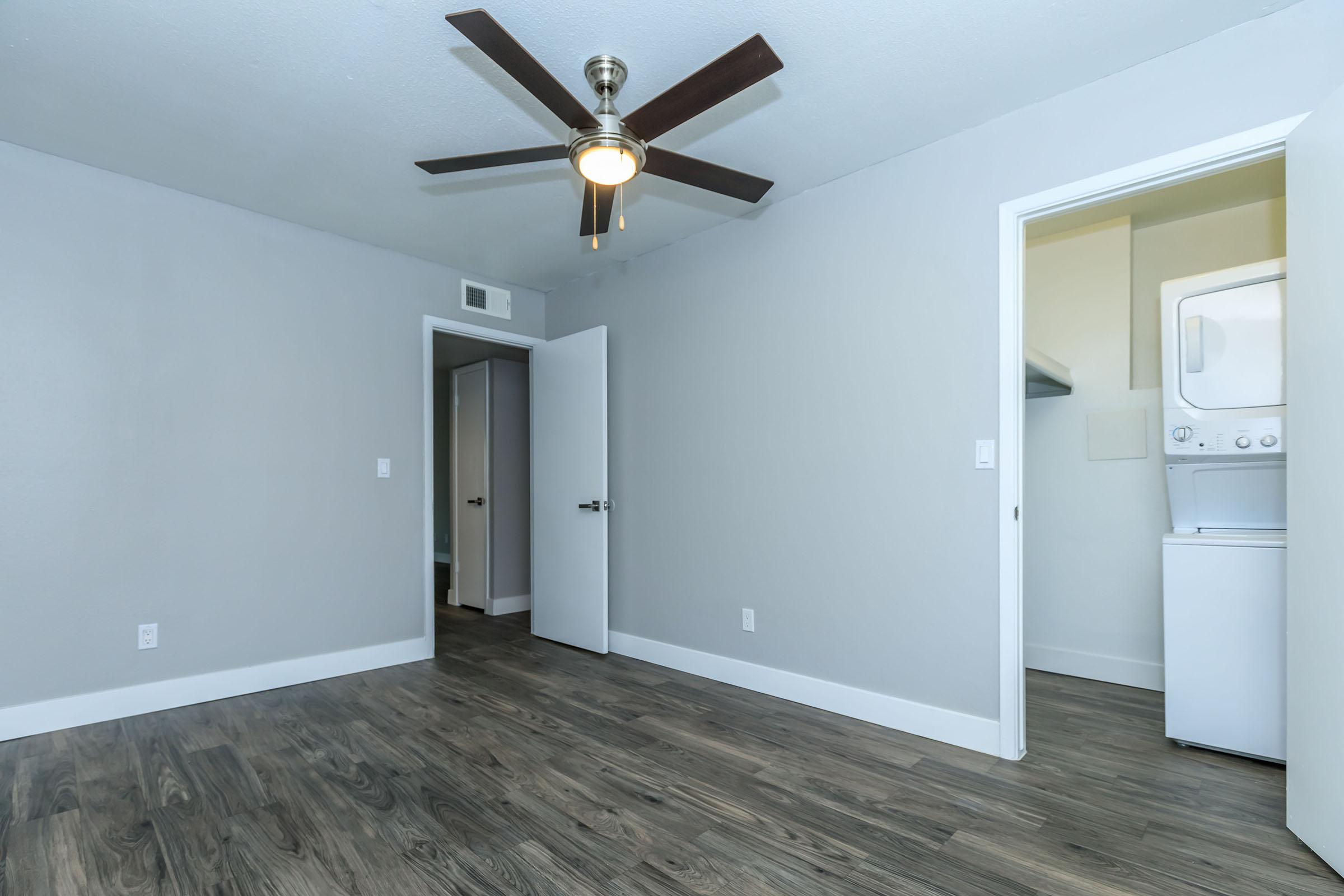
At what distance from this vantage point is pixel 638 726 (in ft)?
9.38

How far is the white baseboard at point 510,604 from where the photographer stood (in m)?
5.33

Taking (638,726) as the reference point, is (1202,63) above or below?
above

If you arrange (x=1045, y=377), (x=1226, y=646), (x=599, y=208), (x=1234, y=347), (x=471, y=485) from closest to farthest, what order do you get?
(x=1226, y=646)
(x=1234, y=347)
(x=599, y=208)
(x=1045, y=377)
(x=471, y=485)

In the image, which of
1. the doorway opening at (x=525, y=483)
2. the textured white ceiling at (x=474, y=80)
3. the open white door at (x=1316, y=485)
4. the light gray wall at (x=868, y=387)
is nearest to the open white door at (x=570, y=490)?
the doorway opening at (x=525, y=483)

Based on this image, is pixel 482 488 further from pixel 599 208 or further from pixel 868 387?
pixel 868 387

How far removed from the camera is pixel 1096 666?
136 inches

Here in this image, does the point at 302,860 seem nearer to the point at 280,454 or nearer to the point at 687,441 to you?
the point at 280,454

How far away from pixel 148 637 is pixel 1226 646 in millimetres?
4412

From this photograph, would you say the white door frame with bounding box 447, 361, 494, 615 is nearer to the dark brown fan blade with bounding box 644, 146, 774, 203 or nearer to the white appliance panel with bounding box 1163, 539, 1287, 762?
the dark brown fan blade with bounding box 644, 146, 774, 203

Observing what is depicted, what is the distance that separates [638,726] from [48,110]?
10.8ft

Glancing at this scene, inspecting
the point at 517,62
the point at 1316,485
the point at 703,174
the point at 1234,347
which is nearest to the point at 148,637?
the point at 517,62

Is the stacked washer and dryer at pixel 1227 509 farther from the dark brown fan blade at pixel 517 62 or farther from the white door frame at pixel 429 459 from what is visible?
the white door frame at pixel 429 459

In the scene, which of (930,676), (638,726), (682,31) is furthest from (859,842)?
(682,31)

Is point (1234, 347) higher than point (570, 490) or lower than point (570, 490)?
higher
